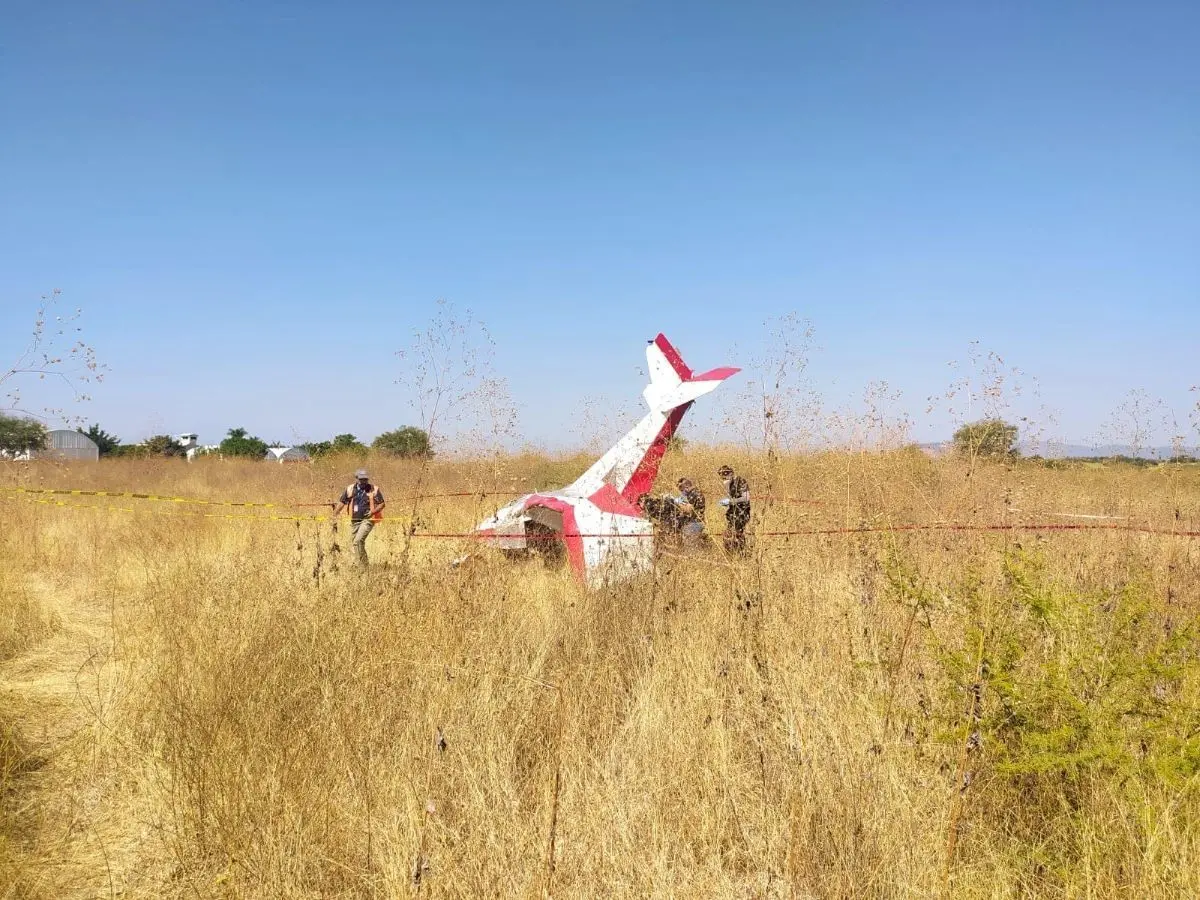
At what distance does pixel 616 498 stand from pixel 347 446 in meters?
20.3

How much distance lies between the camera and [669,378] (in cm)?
784

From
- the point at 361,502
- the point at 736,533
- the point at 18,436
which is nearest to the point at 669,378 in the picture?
the point at 736,533

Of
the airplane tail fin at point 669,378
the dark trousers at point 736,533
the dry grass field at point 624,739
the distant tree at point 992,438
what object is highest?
the airplane tail fin at point 669,378

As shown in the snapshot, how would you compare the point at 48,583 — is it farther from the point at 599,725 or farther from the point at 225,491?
the point at 225,491

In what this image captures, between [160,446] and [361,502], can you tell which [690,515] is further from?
[160,446]

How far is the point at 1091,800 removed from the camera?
248 cm

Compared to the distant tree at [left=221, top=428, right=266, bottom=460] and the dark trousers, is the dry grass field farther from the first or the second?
the distant tree at [left=221, top=428, right=266, bottom=460]

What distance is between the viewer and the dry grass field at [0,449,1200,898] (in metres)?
2.30

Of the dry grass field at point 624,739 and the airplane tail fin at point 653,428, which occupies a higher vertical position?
the airplane tail fin at point 653,428

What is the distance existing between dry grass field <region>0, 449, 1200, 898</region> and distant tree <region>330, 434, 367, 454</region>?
1702cm

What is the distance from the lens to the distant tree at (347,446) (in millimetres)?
22095

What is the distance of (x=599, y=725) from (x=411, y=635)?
4.47ft

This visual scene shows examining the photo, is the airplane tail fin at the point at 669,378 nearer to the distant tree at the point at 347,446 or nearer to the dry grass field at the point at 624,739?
the dry grass field at the point at 624,739

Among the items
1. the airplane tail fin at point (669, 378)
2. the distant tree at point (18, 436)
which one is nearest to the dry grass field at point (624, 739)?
the airplane tail fin at point (669, 378)
